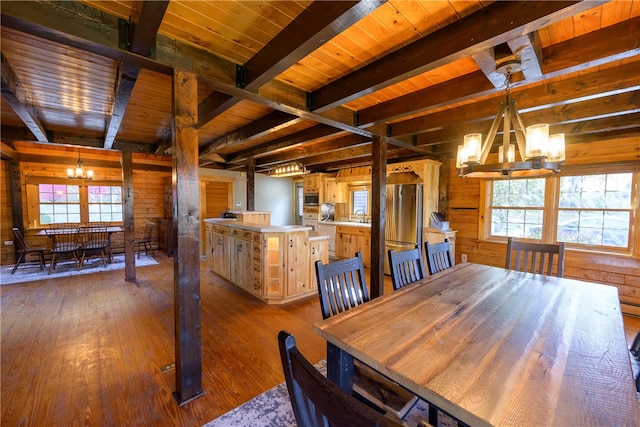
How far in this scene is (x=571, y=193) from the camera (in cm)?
374

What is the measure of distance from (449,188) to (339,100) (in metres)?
3.49

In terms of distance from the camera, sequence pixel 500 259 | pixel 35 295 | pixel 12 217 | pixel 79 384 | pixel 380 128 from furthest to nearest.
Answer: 1. pixel 12 217
2. pixel 500 259
3. pixel 35 295
4. pixel 380 128
5. pixel 79 384

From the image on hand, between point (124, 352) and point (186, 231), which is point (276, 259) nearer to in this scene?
point (124, 352)

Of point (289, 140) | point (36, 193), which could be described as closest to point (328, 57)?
point (289, 140)

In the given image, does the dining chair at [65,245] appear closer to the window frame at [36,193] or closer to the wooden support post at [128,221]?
the window frame at [36,193]

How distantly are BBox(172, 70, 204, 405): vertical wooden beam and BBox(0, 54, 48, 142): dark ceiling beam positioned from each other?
1426 mm

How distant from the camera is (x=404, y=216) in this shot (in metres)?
4.73

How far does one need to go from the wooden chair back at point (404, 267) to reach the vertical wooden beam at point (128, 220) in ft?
14.8

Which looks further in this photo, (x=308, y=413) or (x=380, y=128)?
(x=380, y=128)

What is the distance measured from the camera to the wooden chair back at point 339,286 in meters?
1.55

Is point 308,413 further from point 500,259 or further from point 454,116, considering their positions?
point 500,259

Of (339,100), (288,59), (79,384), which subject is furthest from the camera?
(339,100)

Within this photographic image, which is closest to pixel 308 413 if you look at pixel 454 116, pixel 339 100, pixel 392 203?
pixel 339 100

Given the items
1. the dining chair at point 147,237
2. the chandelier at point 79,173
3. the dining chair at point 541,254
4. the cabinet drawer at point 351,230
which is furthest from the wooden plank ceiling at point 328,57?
the dining chair at point 147,237
